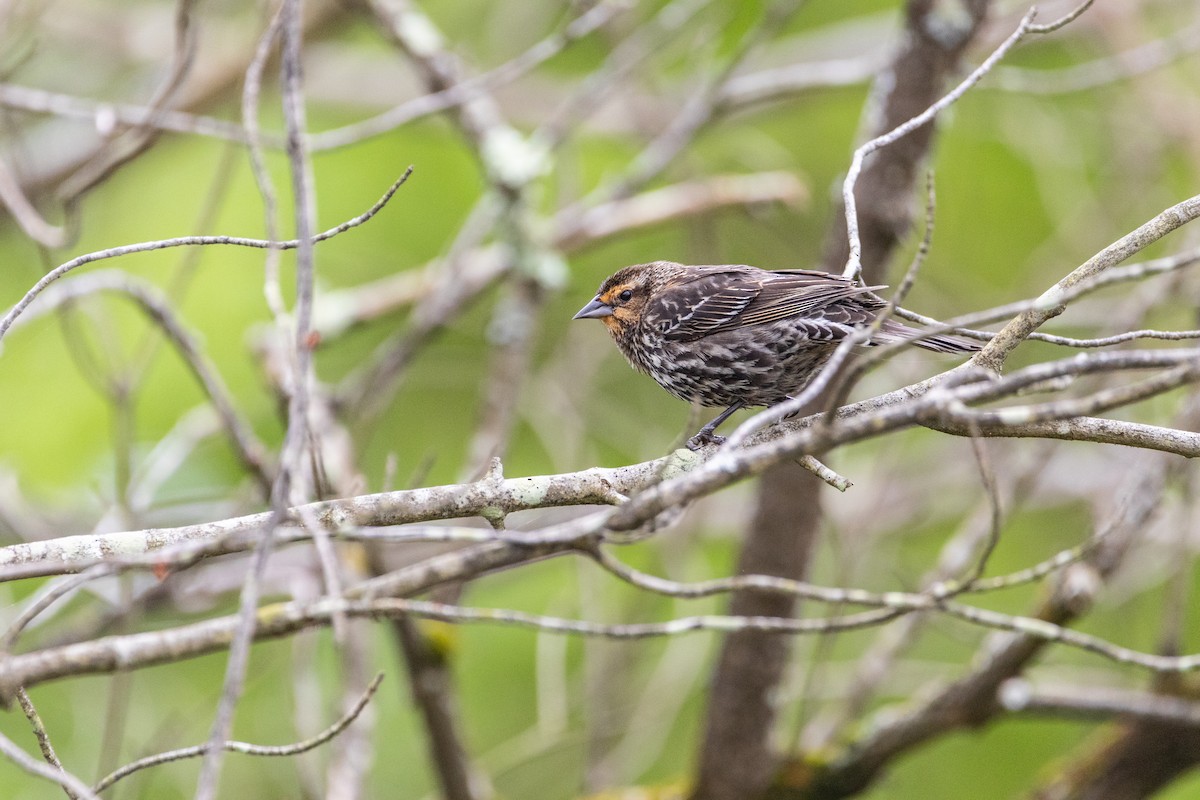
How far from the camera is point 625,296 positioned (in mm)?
4480

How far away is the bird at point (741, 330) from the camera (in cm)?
391

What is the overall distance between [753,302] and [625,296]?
582mm

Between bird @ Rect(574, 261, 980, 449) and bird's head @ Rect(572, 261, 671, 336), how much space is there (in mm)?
14

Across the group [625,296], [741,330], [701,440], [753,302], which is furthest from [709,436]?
[625,296]

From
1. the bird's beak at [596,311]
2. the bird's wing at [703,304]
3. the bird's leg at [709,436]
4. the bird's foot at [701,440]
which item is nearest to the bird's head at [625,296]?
the bird's beak at [596,311]

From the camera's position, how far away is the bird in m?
3.91

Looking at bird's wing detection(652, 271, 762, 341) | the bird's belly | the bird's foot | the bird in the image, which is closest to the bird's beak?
the bird

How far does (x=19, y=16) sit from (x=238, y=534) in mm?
5439

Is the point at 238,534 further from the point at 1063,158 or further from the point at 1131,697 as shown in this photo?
the point at 1063,158

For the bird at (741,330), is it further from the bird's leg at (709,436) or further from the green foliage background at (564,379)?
the green foliage background at (564,379)

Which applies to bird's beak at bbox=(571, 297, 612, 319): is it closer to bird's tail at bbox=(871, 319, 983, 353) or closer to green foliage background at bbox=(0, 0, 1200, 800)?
bird's tail at bbox=(871, 319, 983, 353)

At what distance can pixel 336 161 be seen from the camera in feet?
27.3

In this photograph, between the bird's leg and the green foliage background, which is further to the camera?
the green foliage background

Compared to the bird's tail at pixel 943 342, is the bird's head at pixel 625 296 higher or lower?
higher
